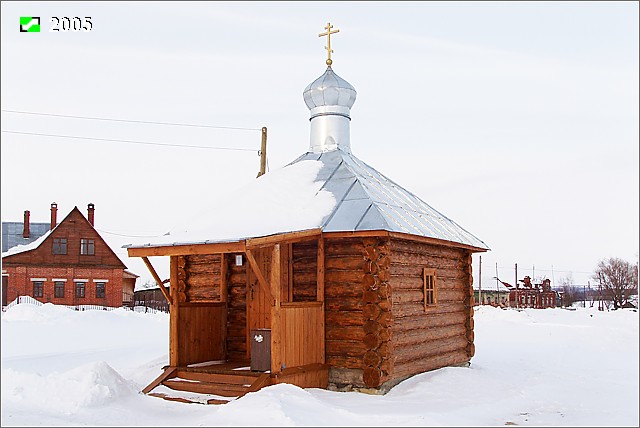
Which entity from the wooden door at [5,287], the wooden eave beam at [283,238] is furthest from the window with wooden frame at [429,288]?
the wooden door at [5,287]

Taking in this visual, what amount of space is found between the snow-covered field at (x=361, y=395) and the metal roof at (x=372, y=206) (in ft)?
8.53

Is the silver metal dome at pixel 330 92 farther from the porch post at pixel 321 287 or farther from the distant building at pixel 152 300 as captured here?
the distant building at pixel 152 300

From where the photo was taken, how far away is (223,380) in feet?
37.5

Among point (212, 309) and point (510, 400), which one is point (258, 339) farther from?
point (510, 400)

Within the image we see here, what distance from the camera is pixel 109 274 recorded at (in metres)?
37.8

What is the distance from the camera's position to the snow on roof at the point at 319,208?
11.4 meters

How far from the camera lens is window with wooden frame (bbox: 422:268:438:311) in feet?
43.0

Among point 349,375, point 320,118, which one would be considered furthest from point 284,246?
point 320,118

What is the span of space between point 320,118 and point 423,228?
3.70 metres

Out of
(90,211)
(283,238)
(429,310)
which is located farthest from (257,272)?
(90,211)

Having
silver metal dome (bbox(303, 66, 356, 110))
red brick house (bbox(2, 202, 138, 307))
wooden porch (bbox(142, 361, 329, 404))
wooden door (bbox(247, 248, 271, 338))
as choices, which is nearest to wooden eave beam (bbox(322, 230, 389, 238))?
wooden door (bbox(247, 248, 271, 338))

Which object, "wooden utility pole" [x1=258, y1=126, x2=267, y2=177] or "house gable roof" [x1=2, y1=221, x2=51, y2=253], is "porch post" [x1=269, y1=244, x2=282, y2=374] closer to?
"wooden utility pole" [x1=258, y1=126, x2=267, y2=177]

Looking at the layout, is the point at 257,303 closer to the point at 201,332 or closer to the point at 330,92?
the point at 201,332

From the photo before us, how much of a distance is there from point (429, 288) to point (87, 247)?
27752 mm
